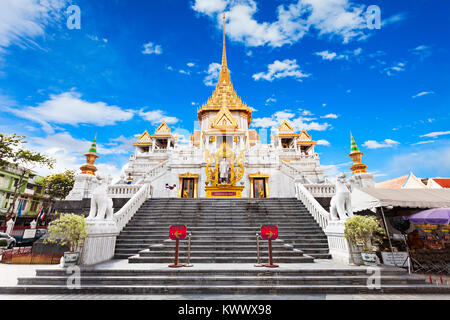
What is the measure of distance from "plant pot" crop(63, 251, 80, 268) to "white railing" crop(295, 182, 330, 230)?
363 inches

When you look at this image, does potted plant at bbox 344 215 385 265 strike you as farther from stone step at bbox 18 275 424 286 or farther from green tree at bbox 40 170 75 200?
green tree at bbox 40 170 75 200

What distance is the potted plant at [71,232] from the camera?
20.6ft

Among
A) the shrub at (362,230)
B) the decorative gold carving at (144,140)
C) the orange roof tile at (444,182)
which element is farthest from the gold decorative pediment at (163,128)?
A: the orange roof tile at (444,182)

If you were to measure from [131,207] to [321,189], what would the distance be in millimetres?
10753

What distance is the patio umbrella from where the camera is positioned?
7.33 m

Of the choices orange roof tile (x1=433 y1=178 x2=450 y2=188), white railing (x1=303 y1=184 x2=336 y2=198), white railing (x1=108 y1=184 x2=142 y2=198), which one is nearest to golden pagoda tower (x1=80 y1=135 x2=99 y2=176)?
white railing (x1=108 y1=184 x2=142 y2=198)

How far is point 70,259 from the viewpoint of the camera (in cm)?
633

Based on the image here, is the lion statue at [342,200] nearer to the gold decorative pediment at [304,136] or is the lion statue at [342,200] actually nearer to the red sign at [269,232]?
the red sign at [269,232]

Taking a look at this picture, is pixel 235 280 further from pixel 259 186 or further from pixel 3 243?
pixel 3 243

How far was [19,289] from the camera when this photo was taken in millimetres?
5352

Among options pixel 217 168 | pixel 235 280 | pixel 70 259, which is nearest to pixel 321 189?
pixel 217 168

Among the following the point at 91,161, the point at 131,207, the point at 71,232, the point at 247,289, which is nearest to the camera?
the point at 247,289

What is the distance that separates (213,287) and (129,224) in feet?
20.8

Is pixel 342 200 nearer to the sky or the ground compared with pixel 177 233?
nearer to the sky
